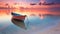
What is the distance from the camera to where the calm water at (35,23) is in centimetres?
150

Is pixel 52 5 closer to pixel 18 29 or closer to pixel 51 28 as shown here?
pixel 51 28

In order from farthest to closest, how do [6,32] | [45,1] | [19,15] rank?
[45,1], [19,15], [6,32]

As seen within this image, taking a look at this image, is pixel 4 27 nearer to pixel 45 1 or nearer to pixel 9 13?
pixel 9 13

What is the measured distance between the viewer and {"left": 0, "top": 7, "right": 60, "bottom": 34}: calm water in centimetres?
150

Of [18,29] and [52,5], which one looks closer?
[18,29]

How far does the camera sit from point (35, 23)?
1.59 m

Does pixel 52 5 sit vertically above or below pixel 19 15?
above

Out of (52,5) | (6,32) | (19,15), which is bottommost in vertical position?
(6,32)

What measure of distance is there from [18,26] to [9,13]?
0.54 feet

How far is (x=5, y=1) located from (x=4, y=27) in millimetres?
276

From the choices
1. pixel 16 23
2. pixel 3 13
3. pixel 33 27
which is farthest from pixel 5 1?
pixel 33 27

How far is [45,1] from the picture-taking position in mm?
1697

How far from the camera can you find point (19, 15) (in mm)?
1591

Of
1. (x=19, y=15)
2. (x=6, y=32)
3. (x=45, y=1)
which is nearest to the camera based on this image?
(x=6, y=32)
